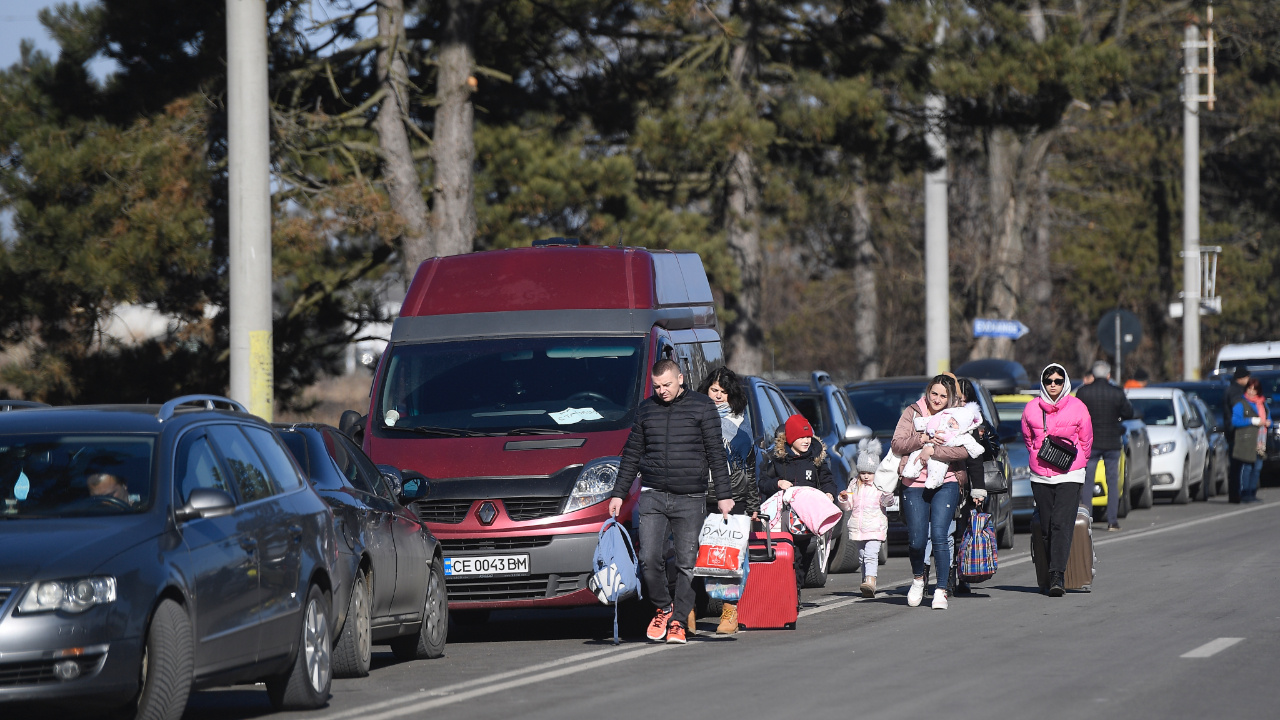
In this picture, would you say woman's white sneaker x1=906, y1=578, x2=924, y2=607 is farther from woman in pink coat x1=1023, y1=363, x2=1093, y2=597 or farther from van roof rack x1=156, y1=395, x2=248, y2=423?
van roof rack x1=156, y1=395, x2=248, y2=423

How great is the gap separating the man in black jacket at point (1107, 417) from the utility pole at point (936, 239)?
21.1 feet

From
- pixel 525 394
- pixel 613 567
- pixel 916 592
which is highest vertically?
pixel 525 394

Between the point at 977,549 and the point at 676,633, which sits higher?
the point at 977,549

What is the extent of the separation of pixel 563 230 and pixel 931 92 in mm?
6220

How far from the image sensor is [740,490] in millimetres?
11961

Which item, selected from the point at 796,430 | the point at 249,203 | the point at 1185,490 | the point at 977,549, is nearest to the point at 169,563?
the point at 796,430

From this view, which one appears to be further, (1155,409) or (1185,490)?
(1185,490)

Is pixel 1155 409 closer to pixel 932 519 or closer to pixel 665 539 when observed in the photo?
pixel 932 519

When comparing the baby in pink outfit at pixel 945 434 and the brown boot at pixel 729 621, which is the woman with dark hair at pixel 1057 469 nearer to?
the baby in pink outfit at pixel 945 434

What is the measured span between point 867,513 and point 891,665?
4.75 meters

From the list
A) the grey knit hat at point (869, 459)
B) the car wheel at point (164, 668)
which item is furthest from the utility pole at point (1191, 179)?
the car wheel at point (164, 668)

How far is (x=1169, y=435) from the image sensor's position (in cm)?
2561

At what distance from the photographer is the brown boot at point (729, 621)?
463 inches

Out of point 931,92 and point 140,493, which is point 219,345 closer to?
point 931,92
